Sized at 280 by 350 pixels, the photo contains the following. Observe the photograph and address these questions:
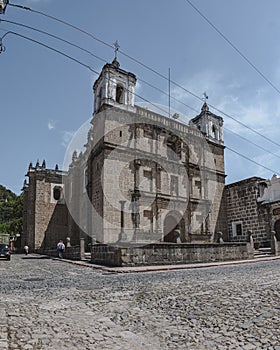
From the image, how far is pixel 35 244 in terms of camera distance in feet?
91.9

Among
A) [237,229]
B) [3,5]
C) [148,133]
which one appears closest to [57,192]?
[148,133]

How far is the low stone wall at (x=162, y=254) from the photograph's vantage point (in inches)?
489

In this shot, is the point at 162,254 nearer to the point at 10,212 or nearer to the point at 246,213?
the point at 246,213

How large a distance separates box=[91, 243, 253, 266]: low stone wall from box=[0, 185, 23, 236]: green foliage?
27.8 m

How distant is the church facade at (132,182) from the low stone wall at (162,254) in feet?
8.67

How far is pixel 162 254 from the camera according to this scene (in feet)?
43.0

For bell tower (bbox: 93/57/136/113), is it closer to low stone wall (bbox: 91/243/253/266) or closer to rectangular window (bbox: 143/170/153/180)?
rectangular window (bbox: 143/170/153/180)

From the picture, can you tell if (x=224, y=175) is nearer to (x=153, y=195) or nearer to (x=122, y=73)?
(x=153, y=195)

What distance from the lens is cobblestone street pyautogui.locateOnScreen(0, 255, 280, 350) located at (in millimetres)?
3400

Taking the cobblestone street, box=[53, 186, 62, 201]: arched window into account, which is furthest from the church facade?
the cobblestone street

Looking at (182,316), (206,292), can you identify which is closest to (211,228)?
(206,292)

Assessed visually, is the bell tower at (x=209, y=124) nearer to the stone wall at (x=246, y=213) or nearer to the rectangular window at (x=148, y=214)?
the stone wall at (x=246, y=213)

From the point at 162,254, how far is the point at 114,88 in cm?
1411

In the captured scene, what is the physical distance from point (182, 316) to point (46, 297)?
9.58ft
